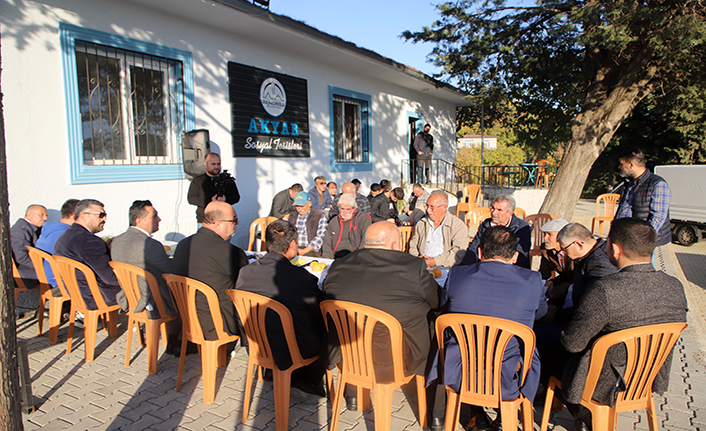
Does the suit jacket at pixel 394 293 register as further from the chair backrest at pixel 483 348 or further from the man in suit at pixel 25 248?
the man in suit at pixel 25 248

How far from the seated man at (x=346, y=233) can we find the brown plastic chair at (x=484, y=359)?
2616 millimetres

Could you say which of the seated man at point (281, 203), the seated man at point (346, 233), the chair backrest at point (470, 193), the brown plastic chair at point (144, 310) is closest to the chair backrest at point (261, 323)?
the brown plastic chair at point (144, 310)

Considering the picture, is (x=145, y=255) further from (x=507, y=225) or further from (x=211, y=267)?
(x=507, y=225)

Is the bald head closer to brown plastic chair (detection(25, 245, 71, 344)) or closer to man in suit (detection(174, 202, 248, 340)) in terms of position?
man in suit (detection(174, 202, 248, 340))

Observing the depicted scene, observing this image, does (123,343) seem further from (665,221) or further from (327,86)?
(327,86)

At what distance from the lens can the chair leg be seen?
2.69m

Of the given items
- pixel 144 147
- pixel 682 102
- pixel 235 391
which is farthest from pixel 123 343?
pixel 682 102

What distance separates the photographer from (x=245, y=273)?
9.48ft

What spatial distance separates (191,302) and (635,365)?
106 inches

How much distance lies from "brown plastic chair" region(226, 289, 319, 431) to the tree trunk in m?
1.22

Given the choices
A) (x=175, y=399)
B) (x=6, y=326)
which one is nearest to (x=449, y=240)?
(x=175, y=399)

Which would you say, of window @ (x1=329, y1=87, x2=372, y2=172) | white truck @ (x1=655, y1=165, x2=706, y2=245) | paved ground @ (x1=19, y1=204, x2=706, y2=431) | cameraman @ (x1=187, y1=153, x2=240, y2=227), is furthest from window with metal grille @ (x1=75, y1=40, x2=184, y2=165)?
white truck @ (x1=655, y1=165, x2=706, y2=245)

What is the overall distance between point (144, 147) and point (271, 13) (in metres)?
2.89

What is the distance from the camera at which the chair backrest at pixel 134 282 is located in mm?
3395
